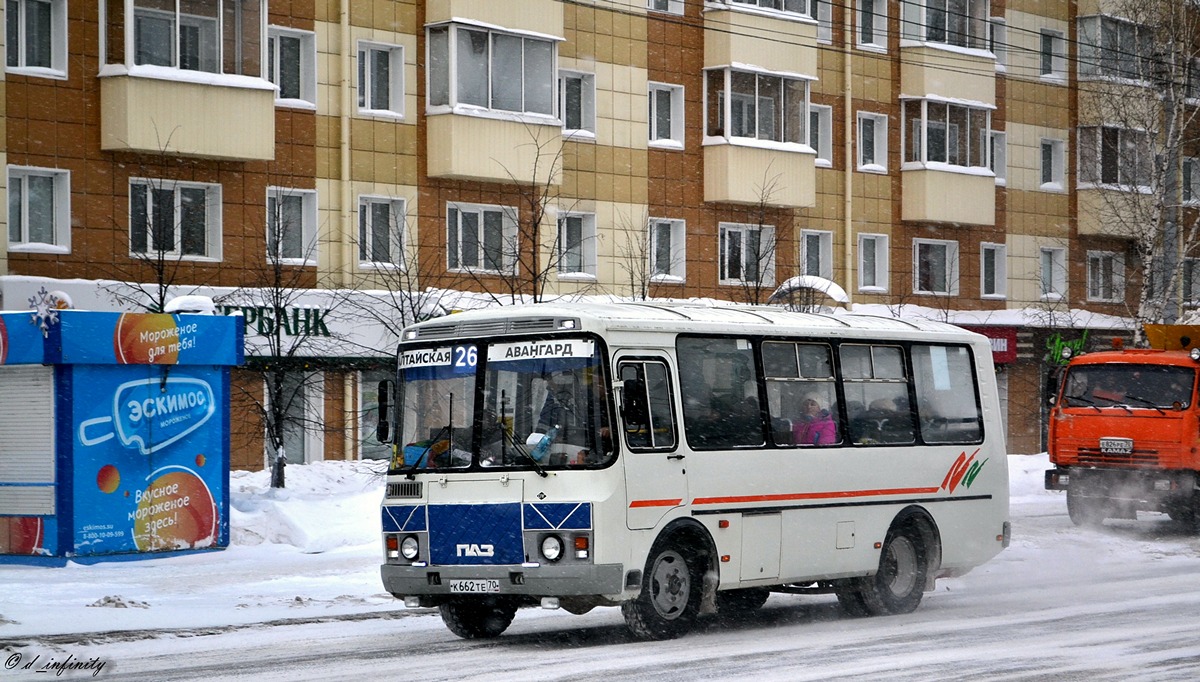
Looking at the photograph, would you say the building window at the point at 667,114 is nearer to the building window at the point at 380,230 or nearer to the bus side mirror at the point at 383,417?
the building window at the point at 380,230

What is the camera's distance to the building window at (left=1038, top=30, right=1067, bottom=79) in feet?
149

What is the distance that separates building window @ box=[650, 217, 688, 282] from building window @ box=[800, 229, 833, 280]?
13.6 feet

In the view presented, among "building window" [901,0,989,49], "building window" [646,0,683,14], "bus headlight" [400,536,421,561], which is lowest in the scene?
"bus headlight" [400,536,421,561]

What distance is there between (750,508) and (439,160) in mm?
19135

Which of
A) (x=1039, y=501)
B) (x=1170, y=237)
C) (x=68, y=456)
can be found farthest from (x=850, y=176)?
(x=68, y=456)

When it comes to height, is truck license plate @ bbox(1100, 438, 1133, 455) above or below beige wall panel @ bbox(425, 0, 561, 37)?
below

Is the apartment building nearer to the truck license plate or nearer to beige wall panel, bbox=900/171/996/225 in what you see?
beige wall panel, bbox=900/171/996/225

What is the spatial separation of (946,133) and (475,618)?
31.0 meters

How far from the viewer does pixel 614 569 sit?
12.3 m

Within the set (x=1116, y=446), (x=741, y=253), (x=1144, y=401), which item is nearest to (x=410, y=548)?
(x=1116, y=446)

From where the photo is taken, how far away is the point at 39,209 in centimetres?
2744

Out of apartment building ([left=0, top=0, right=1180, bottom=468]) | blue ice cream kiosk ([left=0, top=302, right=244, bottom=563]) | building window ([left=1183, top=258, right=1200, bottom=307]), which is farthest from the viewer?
building window ([left=1183, top=258, right=1200, bottom=307])

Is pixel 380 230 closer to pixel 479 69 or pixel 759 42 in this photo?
pixel 479 69

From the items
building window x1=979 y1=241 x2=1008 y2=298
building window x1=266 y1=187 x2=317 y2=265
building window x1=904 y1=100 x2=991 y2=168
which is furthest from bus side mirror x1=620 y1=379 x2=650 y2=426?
building window x1=979 y1=241 x2=1008 y2=298
